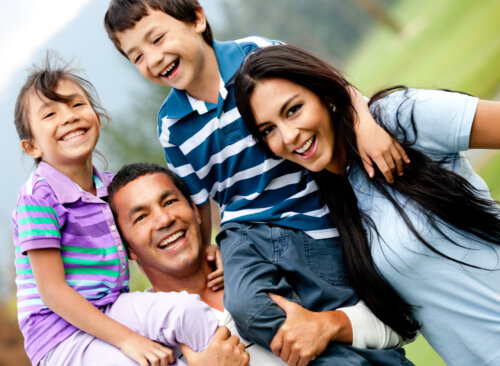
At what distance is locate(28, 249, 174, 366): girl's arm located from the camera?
164cm

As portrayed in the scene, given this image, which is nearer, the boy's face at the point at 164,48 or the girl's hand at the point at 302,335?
the girl's hand at the point at 302,335

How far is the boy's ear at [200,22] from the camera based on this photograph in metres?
1.86

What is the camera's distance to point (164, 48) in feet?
5.64

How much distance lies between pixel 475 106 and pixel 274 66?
0.51m

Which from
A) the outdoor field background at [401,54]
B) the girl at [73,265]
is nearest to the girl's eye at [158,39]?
the girl at [73,265]

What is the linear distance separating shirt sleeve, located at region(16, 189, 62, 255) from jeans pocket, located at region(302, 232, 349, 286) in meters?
0.74

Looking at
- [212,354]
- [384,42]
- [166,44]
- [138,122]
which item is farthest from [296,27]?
[212,354]

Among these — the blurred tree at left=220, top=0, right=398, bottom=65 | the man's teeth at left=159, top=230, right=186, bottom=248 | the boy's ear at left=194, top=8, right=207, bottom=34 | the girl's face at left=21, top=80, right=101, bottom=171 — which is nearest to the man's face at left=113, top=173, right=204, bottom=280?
the man's teeth at left=159, top=230, right=186, bottom=248

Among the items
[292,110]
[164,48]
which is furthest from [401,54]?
[292,110]

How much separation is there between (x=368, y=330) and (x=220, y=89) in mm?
853

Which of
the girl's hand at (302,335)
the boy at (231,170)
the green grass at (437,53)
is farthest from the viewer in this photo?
the green grass at (437,53)

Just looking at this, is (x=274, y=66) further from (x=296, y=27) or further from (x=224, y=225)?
(x=296, y=27)

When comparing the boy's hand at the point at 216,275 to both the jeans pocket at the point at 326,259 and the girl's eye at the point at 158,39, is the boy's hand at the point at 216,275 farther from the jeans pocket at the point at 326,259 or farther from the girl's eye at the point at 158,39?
the girl's eye at the point at 158,39

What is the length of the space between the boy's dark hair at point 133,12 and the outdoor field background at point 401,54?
1.68 metres
